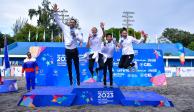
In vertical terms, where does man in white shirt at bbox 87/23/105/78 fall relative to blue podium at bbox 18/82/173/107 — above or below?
above

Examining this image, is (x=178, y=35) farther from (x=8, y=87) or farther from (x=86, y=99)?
(x=86, y=99)

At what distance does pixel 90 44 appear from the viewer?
1316 centimetres

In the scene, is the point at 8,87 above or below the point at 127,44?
below

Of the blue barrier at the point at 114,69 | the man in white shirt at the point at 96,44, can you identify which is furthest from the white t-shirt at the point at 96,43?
the blue barrier at the point at 114,69

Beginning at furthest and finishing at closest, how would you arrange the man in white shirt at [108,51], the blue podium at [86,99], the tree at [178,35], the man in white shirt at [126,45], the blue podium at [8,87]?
the tree at [178,35], the blue podium at [8,87], the man in white shirt at [126,45], the man in white shirt at [108,51], the blue podium at [86,99]

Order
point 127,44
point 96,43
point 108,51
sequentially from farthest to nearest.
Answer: point 127,44 < point 108,51 < point 96,43

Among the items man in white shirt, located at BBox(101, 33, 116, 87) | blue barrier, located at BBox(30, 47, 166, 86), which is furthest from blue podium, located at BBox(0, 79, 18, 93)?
man in white shirt, located at BBox(101, 33, 116, 87)

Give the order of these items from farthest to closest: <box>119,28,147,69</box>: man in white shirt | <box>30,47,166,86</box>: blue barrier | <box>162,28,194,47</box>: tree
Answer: <box>162,28,194,47</box>: tree
<box>30,47,166,86</box>: blue barrier
<box>119,28,147,69</box>: man in white shirt

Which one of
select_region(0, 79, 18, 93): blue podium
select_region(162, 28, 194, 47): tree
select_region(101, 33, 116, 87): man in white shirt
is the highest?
select_region(162, 28, 194, 47): tree

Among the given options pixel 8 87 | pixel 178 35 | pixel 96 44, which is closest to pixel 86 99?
pixel 96 44

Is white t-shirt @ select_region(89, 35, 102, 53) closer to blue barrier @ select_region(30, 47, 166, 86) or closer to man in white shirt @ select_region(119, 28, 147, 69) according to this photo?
man in white shirt @ select_region(119, 28, 147, 69)

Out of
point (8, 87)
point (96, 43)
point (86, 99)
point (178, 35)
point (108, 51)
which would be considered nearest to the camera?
point (86, 99)

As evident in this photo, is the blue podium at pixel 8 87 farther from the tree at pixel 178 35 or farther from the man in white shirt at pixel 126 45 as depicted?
the tree at pixel 178 35

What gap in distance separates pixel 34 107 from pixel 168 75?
31273 mm
